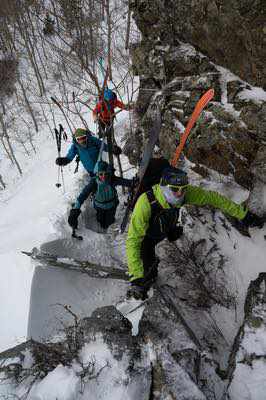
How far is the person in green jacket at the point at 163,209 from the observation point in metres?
4.27

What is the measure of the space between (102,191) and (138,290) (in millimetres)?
2336

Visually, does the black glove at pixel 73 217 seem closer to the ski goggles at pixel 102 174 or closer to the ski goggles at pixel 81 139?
the ski goggles at pixel 102 174

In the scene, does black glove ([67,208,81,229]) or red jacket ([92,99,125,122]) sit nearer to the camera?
black glove ([67,208,81,229])

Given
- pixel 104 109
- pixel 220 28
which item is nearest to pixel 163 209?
pixel 220 28

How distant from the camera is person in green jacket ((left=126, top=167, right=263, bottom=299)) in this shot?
14.0ft

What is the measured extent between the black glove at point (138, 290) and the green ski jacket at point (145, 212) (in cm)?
9

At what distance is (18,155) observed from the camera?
20.3 meters

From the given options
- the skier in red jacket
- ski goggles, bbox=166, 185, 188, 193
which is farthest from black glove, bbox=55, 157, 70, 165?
ski goggles, bbox=166, 185, 188, 193

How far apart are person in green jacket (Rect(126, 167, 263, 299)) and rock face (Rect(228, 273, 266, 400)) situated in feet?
3.73

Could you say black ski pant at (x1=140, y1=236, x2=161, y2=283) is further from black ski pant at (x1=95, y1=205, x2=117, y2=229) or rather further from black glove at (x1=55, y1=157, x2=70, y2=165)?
black glove at (x1=55, y1=157, x2=70, y2=165)

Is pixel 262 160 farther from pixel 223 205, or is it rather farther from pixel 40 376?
pixel 40 376

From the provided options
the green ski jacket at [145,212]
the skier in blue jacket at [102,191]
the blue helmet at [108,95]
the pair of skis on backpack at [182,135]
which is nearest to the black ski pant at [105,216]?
the skier in blue jacket at [102,191]

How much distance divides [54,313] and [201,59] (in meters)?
5.77

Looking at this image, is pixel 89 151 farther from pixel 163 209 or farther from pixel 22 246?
pixel 163 209
